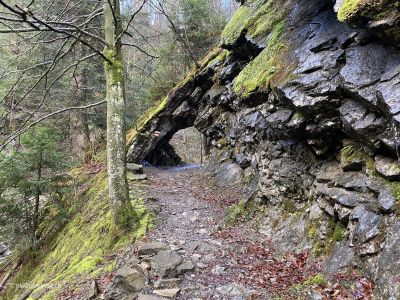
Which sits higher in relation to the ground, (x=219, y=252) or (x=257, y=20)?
(x=257, y=20)

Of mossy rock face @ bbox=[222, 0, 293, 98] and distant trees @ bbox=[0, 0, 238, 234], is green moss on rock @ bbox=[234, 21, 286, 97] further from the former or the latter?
distant trees @ bbox=[0, 0, 238, 234]

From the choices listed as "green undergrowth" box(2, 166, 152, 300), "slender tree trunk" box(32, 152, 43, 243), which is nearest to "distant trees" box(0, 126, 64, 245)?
"slender tree trunk" box(32, 152, 43, 243)

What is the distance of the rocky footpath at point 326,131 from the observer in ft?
14.7

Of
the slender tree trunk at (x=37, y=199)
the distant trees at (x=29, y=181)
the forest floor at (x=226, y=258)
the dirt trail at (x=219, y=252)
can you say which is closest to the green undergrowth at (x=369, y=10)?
the forest floor at (x=226, y=258)

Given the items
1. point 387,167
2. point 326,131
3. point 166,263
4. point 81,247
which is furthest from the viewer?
point 81,247

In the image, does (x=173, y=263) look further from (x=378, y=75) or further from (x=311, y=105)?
(x=378, y=75)

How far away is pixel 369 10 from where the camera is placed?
475cm

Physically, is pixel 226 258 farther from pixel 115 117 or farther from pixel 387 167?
pixel 115 117

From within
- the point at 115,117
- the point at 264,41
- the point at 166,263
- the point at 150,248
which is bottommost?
the point at 166,263

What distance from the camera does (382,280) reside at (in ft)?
12.1

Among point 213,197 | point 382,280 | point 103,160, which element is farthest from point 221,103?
point 382,280

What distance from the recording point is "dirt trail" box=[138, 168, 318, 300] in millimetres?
4906

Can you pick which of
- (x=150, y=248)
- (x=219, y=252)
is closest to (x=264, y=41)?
(x=219, y=252)

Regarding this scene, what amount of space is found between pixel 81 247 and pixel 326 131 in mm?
6395
